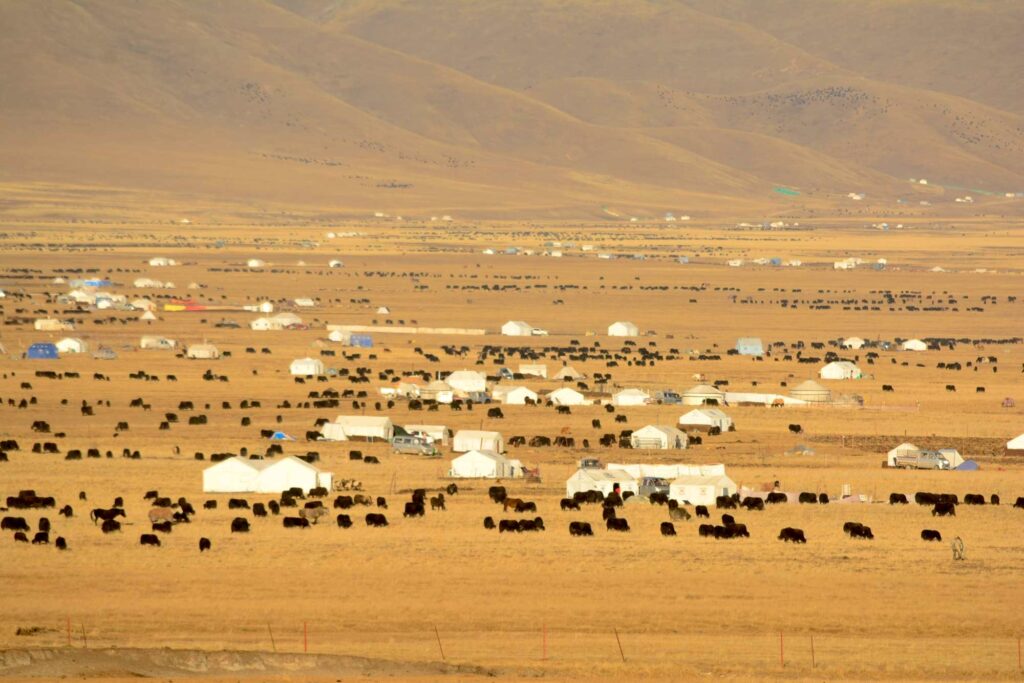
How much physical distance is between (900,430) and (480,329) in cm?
3905

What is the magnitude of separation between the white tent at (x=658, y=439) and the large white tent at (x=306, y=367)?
2015 cm

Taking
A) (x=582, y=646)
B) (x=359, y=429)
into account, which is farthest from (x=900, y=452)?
(x=582, y=646)

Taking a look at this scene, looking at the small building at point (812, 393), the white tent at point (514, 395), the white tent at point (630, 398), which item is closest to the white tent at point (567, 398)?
the white tent at point (514, 395)

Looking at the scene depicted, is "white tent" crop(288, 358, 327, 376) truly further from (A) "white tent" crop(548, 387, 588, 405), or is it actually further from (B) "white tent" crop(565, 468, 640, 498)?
(B) "white tent" crop(565, 468, 640, 498)

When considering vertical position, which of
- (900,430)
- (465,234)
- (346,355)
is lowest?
(900,430)

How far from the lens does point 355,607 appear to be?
29781 millimetres

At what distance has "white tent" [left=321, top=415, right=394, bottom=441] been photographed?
50.9 metres

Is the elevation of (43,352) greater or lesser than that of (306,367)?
greater

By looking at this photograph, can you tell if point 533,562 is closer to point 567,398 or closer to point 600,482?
point 600,482

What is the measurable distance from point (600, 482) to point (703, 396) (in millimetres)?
18240

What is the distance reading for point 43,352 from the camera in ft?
234

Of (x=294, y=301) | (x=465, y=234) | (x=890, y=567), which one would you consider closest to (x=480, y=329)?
(x=294, y=301)

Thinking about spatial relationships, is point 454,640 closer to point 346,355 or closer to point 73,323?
point 346,355

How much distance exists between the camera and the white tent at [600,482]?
41500 mm
